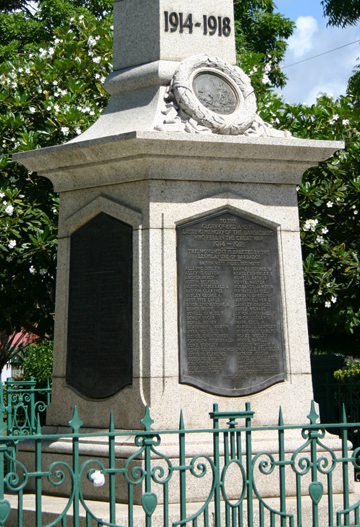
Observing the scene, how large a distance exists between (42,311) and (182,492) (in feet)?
26.9

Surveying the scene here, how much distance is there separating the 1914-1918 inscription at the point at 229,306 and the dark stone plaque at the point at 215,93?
3.33ft

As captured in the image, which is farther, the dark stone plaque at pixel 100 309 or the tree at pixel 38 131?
the tree at pixel 38 131

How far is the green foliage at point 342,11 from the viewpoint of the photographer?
10.5 m

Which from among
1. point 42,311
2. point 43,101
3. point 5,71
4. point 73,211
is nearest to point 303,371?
point 73,211

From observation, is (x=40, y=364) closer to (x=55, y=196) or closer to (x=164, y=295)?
(x=55, y=196)

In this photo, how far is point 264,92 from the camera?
561 inches

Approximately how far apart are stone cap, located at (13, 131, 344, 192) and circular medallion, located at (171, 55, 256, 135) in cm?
29

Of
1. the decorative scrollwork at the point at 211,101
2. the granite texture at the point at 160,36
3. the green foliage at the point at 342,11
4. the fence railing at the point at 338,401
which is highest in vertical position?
the green foliage at the point at 342,11

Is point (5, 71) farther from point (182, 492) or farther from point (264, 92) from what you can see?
point (182, 492)

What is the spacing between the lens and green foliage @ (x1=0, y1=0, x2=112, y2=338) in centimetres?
1196

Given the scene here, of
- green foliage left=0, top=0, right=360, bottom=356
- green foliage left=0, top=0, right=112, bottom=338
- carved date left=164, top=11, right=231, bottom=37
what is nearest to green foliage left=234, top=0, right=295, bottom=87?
green foliage left=0, top=0, right=360, bottom=356

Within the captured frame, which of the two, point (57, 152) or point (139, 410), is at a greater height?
point (57, 152)

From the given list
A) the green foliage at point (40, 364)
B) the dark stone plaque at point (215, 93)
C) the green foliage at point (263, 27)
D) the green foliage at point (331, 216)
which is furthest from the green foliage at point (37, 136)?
the green foliage at point (263, 27)

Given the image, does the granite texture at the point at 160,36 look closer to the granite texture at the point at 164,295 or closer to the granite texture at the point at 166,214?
the granite texture at the point at 166,214
